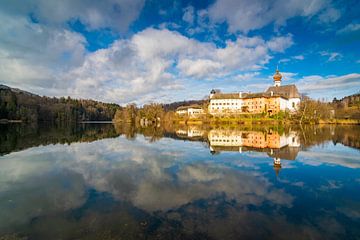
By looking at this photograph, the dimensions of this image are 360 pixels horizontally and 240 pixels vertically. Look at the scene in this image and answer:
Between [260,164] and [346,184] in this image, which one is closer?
[346,184]

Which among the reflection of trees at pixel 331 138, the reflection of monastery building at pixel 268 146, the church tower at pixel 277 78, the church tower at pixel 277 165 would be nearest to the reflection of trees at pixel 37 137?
the reflection of monastery building at pixel 268 146

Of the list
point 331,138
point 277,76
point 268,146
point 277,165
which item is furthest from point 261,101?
point 277,165

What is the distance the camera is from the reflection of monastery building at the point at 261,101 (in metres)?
95.1

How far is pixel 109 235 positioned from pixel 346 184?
995cm

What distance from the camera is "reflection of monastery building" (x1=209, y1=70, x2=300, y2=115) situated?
3743 inches

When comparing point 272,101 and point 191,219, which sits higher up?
point 272,101

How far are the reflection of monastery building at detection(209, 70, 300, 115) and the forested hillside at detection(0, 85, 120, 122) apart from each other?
7871cm

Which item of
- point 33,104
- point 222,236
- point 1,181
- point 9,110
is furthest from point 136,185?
point 33,104

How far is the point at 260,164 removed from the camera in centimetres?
1437

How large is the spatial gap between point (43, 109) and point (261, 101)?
10664cm

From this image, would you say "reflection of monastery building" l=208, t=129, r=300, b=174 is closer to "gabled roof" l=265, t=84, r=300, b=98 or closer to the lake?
the lake

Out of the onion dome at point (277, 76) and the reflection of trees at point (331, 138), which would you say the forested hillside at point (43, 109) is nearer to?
the reflection of trees at point (331, 138)

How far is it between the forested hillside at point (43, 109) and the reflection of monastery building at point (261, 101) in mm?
78711

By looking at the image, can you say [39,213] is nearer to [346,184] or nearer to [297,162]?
[346,184]
